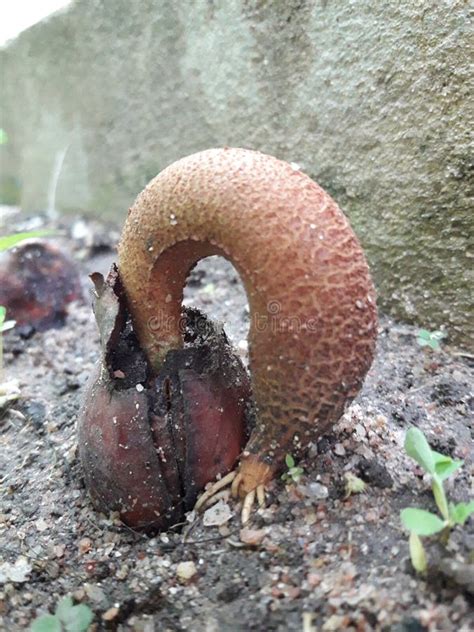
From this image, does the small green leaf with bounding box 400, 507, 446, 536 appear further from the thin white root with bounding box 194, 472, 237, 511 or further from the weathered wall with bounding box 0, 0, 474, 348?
the weathered wall with bounding box 0, 0, 474, 348

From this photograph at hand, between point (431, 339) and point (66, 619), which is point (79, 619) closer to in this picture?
point (66, 619)

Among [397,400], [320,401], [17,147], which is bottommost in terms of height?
[397,400]

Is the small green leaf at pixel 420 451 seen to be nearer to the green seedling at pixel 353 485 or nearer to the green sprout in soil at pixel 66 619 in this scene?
the green seedling at pixel 353 485

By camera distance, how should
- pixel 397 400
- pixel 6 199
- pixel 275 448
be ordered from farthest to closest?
pixel 6 199 → pixel 397 400 → pixel 275 448

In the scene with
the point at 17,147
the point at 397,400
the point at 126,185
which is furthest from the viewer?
the point at 17,147

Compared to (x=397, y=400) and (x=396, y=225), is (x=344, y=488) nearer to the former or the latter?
(x=397, y=400)

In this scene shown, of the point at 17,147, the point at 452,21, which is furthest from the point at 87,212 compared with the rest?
the point at 452,21

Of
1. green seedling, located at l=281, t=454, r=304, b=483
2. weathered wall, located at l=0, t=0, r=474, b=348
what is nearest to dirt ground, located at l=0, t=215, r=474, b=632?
green seedling, located at l=281, t=454, r=304, b=483

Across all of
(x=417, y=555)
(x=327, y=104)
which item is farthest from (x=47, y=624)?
(x=327, y=104)
